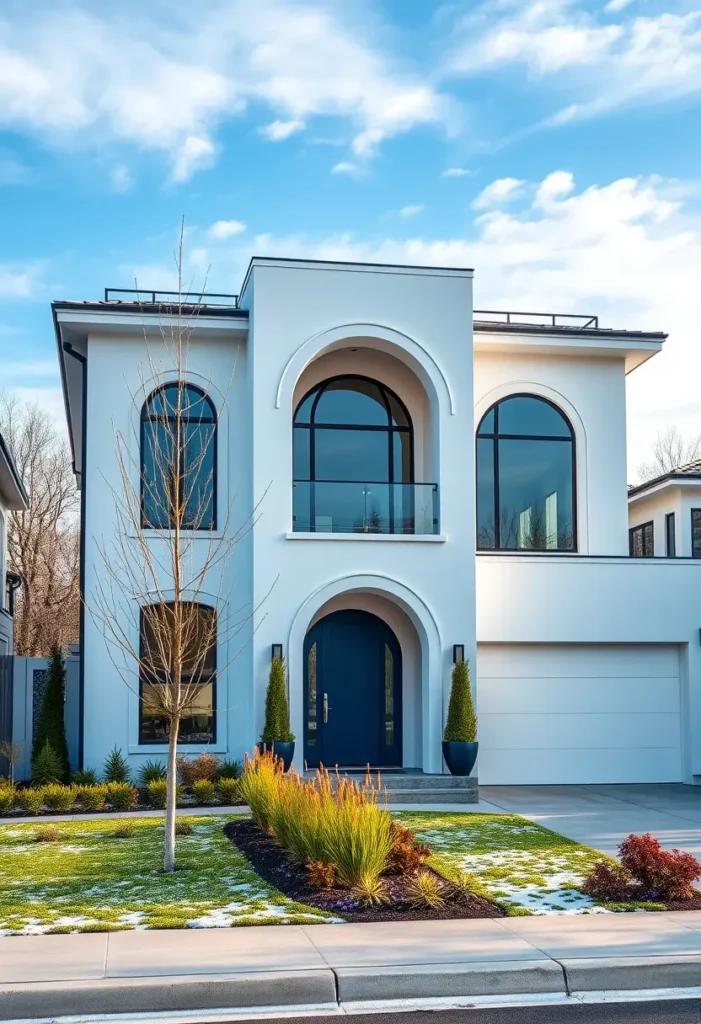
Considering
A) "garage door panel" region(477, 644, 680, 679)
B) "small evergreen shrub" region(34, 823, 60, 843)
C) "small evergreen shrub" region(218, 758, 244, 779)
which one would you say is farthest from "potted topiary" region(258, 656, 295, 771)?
"small evergreen shrub" region(34, 823, 60, 843)

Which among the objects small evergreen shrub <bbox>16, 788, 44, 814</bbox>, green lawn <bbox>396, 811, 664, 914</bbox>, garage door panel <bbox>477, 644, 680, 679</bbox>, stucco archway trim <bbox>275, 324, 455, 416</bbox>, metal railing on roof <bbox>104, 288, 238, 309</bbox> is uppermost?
metal railing on roof <bbox>104, 288, 238, 309</bbox>

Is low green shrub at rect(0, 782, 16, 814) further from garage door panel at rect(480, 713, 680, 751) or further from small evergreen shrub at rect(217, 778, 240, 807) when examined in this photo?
garage door panel at rect(480, 713, 680, 751)

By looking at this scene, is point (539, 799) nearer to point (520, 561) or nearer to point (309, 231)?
point (520, 561)

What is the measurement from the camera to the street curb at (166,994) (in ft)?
23.0

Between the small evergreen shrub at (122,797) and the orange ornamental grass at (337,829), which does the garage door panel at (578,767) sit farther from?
the orange ornamental grass at (337,829)

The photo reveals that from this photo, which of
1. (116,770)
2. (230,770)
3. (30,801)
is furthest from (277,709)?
(30,801)

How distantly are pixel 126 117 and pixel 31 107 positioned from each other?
133 centimetres

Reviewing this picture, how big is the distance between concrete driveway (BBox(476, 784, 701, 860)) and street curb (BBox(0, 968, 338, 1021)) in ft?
18.2

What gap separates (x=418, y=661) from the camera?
1798 centimetres

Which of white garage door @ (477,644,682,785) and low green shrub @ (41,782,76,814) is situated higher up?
white garage door @ (477,644,682,785)

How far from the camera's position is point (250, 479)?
Result: 17391 mm

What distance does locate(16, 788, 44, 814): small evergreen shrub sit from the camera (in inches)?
582

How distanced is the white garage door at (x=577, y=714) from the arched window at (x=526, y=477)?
2.00 m

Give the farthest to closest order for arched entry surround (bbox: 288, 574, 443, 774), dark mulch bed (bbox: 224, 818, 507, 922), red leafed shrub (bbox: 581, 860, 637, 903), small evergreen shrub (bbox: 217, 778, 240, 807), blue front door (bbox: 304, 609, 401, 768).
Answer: blue front door (bbox: 304, 609, 401, 768)
arched entry surround (bbox: 288, 574, 443, 774)
small evergreen shrub (bbox: 217, 778, 240, 807)
red leafed shrub (bbox: 581, 860, 637, 903)
dark mulch bed (bbox: 224, 818, 507, 922)
